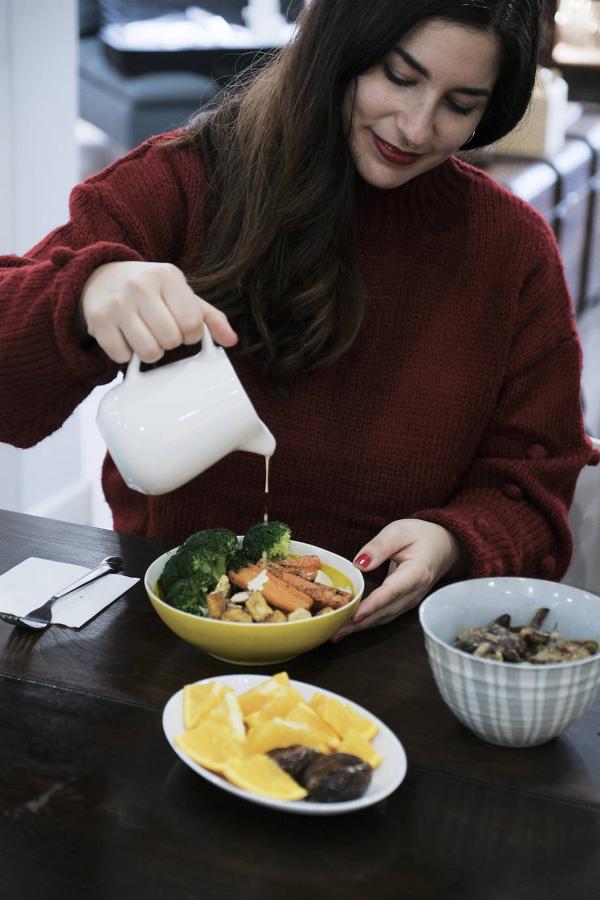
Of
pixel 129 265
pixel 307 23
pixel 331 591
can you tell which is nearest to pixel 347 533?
pixel 331 591

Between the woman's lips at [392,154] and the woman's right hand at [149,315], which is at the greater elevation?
the woman's lips at [392,154]

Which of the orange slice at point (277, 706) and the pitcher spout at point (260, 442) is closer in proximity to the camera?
the orange slice at point (277, 706)

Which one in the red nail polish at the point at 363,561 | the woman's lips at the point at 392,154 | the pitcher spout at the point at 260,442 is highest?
the woman's lips at the point at 392,154

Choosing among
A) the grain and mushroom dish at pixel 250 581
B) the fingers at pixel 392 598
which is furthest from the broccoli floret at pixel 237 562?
the fingers at pixel 392 598

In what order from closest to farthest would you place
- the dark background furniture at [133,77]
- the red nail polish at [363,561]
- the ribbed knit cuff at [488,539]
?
1. the red nail polish at [363,561]
2. the ribbed knit cuff at [488,539]
3. the dark background furniture at [133,77]

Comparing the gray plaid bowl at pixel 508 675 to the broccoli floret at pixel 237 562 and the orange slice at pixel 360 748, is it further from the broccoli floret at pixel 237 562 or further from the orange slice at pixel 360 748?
the broccoli floret at pixel 237 562

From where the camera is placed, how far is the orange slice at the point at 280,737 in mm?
882

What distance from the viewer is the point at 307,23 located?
1.34 meters

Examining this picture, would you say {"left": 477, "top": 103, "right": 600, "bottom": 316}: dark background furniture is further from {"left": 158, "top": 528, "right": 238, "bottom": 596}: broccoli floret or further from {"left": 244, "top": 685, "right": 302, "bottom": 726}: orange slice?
{"left": 244, "top": 685, "right": 302, "bottom": 726}: orange slice

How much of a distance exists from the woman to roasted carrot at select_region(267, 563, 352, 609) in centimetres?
12

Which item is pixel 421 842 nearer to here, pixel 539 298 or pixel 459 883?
pixel 459 883

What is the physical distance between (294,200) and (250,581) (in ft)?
1.74

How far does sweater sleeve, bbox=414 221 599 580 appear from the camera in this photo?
1463 millimetres

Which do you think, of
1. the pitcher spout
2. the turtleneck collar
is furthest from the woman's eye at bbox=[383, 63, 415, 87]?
the pitcher spout
